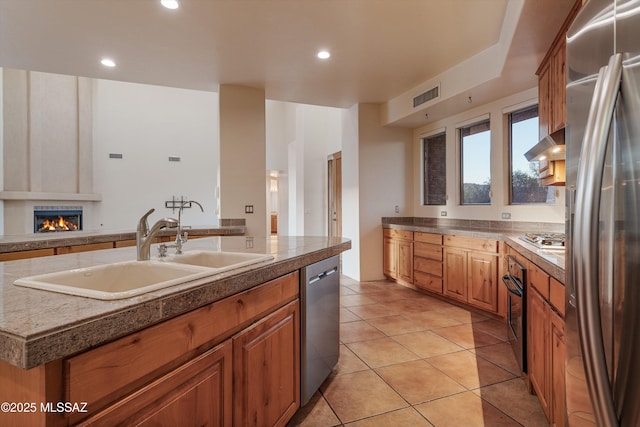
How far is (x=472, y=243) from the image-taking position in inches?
140

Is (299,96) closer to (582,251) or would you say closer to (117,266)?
(117,266)

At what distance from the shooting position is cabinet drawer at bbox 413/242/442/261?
13.2ft

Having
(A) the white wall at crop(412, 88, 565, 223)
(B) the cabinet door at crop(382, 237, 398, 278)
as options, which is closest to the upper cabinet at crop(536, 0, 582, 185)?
(A) the white wall at crop(412, 88, 565, 223)

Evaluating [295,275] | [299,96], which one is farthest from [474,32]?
[295,275]

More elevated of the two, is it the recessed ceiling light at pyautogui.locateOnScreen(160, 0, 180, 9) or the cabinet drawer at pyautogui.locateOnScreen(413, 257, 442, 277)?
the recessed ceiling light at pyautogui.locateOnScreen(160, 0, 180, 9)

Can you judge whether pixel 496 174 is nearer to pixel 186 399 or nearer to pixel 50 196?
pixel 186 399

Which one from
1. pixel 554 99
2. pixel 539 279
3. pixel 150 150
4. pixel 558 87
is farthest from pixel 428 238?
pixel 150 150

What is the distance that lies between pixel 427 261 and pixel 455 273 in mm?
474

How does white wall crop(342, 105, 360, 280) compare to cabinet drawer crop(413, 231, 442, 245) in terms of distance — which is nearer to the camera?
cabinet drawer crop(413, 231, 442, 245)

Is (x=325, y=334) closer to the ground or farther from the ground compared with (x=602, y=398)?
closer to the ground

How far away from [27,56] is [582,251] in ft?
15.5

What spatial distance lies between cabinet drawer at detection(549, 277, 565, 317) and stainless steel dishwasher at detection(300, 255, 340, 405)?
1.15m

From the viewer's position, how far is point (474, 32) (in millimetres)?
2936

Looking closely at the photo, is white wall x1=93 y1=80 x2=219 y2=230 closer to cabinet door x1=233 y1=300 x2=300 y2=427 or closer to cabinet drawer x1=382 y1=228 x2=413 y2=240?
cabinet drawer x1=382 y1=228 x2=413 y2=240
